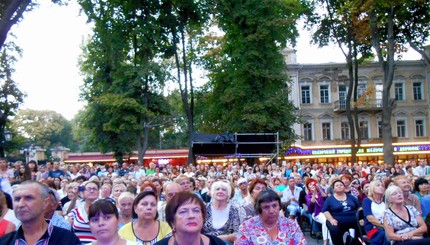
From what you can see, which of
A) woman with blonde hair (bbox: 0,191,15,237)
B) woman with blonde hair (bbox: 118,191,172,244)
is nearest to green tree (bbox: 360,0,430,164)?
woman with blonde hair (bbox: 118,191,172,244)

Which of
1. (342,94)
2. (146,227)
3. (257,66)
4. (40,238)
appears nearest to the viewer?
(40,238)

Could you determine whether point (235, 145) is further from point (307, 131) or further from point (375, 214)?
point (307, 131)

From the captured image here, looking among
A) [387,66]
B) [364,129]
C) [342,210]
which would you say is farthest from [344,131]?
[342,210]

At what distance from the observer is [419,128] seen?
164 feet

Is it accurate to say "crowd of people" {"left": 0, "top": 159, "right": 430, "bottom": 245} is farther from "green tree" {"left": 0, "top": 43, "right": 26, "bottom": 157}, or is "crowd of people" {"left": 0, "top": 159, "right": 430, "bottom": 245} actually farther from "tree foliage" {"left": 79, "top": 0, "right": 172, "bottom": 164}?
"green tree" {"left": 0, "top": 43, "right": 26, "bottom": 157}

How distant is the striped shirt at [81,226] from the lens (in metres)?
6.22

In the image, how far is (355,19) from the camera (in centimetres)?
2906

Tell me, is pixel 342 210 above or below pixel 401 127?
below

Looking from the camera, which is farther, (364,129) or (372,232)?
(364,129)

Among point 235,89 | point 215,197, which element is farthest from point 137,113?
point 215,197

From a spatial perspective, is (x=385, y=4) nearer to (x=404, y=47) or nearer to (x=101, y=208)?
(x=404, y=47)

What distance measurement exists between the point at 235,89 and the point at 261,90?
1849 mm

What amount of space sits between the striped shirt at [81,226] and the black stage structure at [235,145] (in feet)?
54.5

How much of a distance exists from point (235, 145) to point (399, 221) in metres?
17.2
